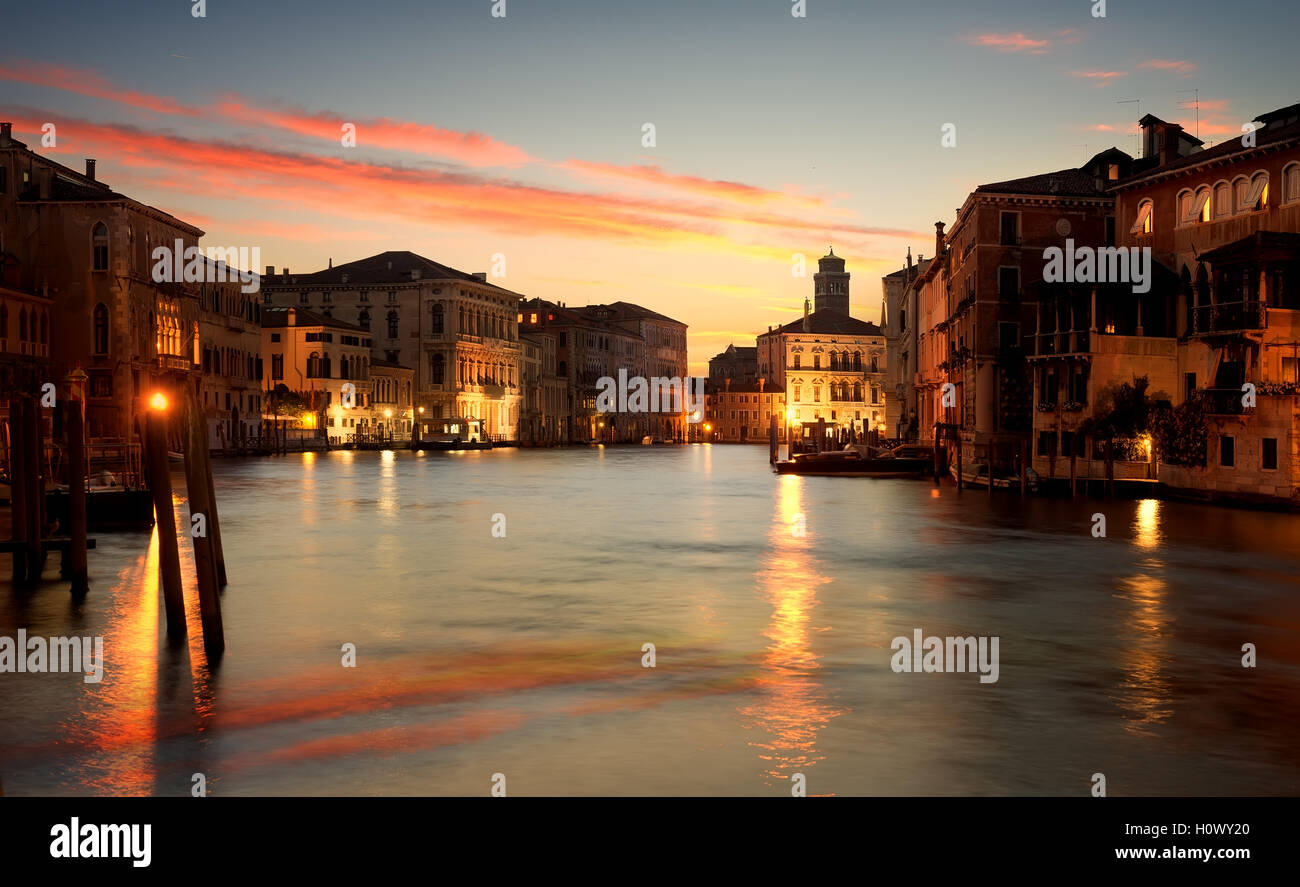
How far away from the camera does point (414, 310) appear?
100438 millimetres

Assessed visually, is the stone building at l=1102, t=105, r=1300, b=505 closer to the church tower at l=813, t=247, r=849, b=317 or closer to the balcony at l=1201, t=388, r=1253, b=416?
the balcony at l=1201, t=388, r=1253, b=416

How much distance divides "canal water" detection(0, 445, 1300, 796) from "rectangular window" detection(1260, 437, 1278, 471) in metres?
7.56

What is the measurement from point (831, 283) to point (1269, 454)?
16145 centimetres

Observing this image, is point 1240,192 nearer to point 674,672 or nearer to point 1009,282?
point 1009,282

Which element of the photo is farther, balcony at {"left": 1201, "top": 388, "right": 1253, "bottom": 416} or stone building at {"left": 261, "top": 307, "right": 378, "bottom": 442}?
stone building at {"left": 261, "top": 307, "right": 378, "bottom": 442}

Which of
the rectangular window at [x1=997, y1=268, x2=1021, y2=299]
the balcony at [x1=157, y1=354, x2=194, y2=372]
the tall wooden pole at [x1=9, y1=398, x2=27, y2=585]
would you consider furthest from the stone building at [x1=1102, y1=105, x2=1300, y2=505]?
the balcony at [x1=157, y1=354, x2=194, y2=372]

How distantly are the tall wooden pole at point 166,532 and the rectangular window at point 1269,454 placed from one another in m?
26.7

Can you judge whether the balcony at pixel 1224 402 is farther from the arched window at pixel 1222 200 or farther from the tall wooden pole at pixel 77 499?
the tall wooden pole at pixel 77 499

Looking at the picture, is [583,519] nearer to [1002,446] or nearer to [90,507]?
[90,507]

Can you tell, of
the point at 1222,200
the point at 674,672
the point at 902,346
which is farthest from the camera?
the point at 902,346

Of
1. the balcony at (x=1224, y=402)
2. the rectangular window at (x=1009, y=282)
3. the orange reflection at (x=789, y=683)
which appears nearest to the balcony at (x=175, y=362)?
the rectangular window at (x=1009, y=282)

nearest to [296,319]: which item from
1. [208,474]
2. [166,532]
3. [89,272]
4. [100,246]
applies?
[100,246]

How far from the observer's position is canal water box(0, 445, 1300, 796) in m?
8.18

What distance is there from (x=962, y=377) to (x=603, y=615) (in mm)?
37458
